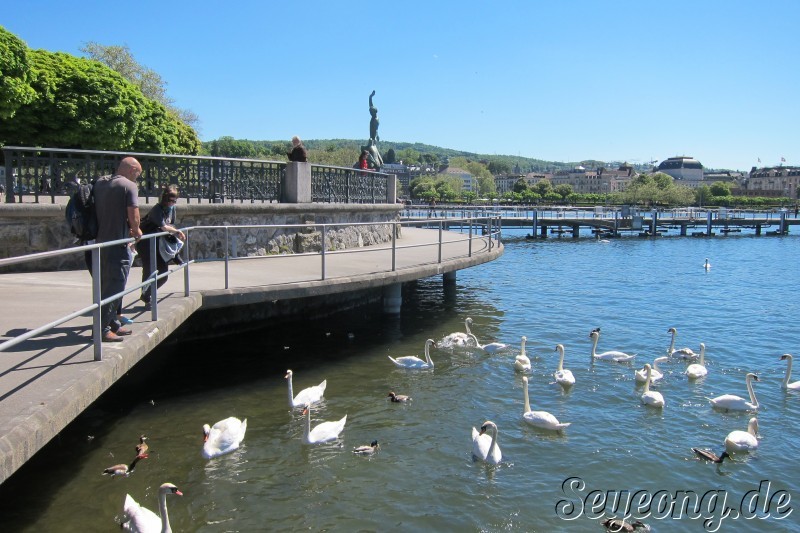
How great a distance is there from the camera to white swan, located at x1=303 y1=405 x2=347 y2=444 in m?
8.80

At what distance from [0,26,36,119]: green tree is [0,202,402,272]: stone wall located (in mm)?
15017

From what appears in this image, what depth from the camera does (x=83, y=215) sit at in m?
7.82

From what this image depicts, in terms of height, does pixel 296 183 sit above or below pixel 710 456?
above

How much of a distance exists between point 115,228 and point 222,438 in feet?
9.79

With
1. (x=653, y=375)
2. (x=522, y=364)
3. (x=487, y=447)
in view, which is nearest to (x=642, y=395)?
(x=653, y=375)

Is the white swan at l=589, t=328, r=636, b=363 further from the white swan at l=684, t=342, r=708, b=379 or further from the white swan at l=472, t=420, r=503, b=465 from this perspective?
the white swan at l=472, t=420, r=503, b=465

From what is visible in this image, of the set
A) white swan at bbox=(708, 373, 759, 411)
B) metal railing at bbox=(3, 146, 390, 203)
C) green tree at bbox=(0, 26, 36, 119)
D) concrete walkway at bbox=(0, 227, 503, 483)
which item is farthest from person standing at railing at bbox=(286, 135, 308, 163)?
green tree at bbox=(0, 26, 36, 119)

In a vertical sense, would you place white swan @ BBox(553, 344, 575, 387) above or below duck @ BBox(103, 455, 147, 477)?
above

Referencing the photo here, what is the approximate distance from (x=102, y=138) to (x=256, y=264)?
21804 millimetres

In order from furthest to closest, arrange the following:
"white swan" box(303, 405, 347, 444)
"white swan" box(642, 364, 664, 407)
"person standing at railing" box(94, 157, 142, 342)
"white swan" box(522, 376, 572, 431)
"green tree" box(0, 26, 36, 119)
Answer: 1. "green tree" box(0, 26, 36, 119)
2. "white swan" box(642, 364, 664, 407)
3. "white swan" box(522, 376, 572, 431)
4. "white swan" box(303, 405, 347, 444)
5. "person standing at railing" box(94, 157, 142, 342)

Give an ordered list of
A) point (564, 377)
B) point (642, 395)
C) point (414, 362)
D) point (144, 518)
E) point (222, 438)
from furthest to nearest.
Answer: point (414, 362)
point (564, 377)
point (642, 395)
point (222, 438)
point (144, 518)

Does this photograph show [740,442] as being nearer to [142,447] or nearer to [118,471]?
[142,447]

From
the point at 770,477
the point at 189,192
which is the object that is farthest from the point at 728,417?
the point at 189,192

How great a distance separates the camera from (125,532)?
259 inches
